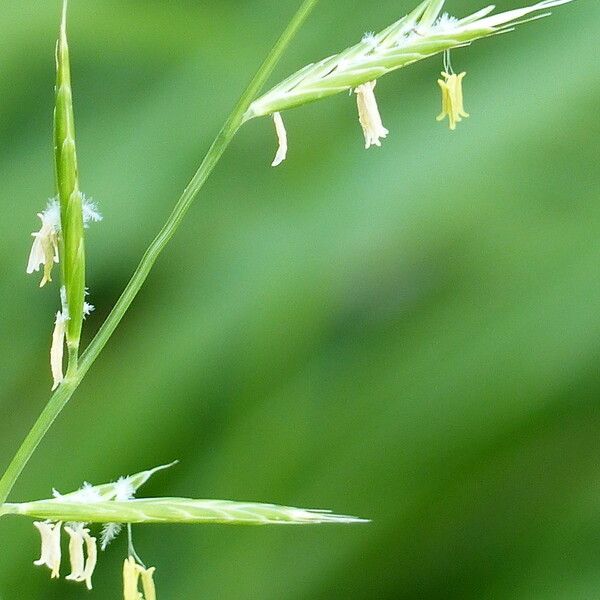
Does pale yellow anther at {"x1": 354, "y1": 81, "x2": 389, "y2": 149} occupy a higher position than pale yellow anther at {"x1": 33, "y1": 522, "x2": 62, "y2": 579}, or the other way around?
pale yellow anther at {"x1": 354, "y1": 81, "x2": 389, "y2": 149}

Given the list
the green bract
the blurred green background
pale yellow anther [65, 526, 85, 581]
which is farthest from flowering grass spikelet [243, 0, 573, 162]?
the blurred green background

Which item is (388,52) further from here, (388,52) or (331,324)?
(331,324)

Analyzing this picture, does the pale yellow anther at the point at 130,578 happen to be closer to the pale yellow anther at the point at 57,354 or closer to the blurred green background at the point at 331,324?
the pale yellow anther at the point at 57,354

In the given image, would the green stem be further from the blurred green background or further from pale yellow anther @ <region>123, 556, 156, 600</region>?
the blurred green background

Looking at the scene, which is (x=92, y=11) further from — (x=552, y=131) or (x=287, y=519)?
(x=287, y=519)

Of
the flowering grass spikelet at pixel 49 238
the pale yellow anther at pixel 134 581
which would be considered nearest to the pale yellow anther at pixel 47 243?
the flowering grass spikelet at pixel 49 238

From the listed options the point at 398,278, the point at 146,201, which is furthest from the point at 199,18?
the point at 398,278
